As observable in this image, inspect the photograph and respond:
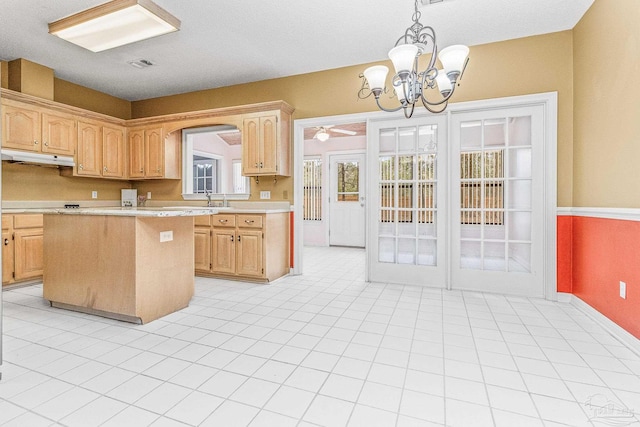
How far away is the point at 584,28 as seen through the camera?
2906 mm

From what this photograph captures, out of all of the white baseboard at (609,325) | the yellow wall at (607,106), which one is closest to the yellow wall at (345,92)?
the yellow wall at (607,106)

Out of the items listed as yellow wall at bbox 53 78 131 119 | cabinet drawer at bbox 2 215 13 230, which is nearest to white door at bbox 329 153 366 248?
yellow wall at bbox 53 78 131 119

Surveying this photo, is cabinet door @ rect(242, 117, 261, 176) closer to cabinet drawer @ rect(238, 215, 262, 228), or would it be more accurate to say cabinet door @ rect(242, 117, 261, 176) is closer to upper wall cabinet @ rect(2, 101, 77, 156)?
cabinet drawer @ rect(238, 215, 262, 228)

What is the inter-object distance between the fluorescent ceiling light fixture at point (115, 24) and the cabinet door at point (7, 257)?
225 centimetres

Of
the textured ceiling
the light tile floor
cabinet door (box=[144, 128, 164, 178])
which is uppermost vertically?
the textured ceiling

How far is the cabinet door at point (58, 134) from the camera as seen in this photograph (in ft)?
12.8

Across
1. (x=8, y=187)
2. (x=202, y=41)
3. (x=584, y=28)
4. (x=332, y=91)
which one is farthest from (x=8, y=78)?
(x=584, y=28)

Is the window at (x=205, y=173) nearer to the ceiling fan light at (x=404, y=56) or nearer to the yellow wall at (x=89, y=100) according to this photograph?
the yellow wall at (x=89, y=100)

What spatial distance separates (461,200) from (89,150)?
494cm

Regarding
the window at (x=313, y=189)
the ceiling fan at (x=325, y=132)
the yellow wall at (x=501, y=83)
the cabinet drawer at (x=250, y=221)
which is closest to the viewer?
the yellow wall at (x=501, y=83)

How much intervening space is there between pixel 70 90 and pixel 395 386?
5597 mm

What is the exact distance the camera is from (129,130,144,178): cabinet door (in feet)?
15.8

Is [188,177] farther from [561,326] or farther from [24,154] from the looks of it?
[561,326]

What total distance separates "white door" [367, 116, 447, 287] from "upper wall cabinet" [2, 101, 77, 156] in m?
3.91
